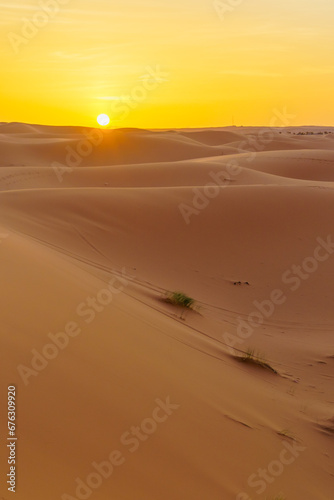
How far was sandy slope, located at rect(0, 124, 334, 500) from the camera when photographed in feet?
10.00

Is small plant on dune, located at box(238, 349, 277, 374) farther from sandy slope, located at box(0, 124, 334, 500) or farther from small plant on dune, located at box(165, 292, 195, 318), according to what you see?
small plant on dune, located at box(165, 292, 195, 318)

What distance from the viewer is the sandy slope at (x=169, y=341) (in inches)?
120

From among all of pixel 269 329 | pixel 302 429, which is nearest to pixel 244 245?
pixel 269 329

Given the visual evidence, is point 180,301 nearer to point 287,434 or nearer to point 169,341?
point 169,341

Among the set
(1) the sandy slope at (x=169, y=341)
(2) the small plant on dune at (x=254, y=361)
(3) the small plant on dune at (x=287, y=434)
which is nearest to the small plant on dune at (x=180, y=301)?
(1) the sandy slope at (x=169, y=341)

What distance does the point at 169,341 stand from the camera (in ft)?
16.1

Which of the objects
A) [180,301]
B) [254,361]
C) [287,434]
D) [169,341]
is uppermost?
[180,301]

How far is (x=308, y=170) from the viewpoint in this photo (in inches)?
900

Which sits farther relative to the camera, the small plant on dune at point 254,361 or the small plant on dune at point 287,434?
the small plant on dune at point 254,361

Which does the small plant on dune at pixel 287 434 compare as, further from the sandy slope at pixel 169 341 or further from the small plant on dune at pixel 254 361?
the small plant on dune at pixel 254 361

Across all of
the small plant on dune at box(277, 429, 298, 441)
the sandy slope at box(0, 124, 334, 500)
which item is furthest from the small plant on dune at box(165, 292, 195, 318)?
the small plant on dune at box(277, 429, 298, 441)

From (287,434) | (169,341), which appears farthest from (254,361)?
Result: (287,434)

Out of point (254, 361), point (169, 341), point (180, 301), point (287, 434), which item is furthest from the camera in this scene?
point (180, 301)

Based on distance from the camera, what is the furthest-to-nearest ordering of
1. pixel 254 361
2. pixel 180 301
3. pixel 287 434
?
pixel 180 301
pixel 254 361
pixel 287 434
